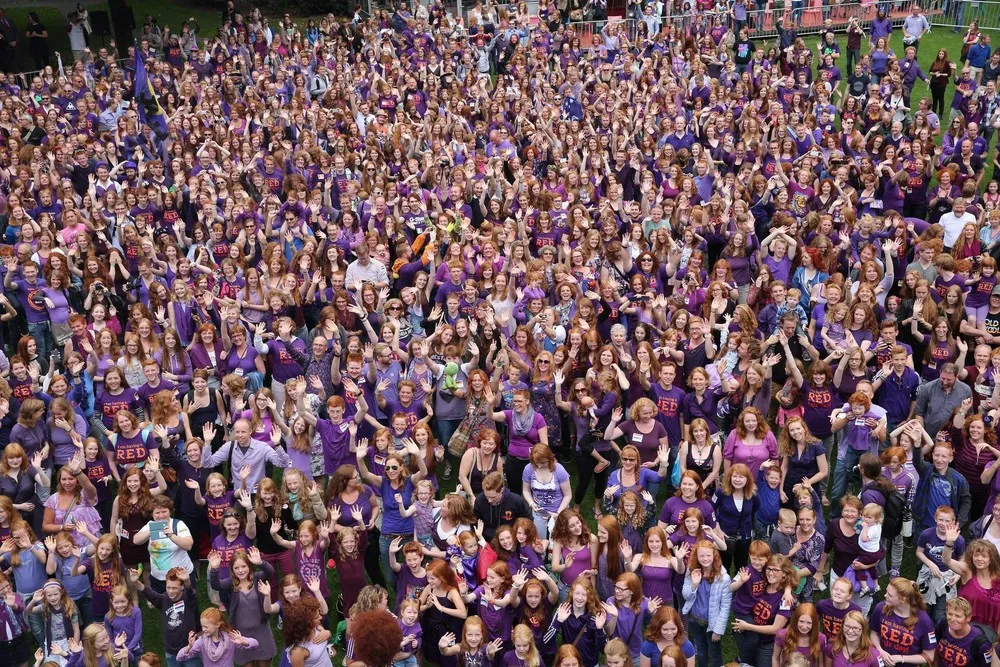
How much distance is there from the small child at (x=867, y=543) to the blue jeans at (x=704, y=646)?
Answer: 3.39ft

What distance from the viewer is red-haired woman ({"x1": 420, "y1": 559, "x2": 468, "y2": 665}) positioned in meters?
7.14

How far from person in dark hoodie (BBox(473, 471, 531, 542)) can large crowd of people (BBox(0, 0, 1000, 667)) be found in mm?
26

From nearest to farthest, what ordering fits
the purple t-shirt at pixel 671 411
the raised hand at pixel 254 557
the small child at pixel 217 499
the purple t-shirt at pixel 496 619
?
the purple t-shirt at pixel 496 619
the raised hand at pixel 254 557
the small child at pixel 217 499
the purple t-shirt at pixel 671 411

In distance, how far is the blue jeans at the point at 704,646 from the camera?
294 inches

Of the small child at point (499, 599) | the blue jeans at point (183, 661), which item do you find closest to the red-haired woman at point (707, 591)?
the small child at point (499, 599)

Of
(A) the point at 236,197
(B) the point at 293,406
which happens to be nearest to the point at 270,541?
(B) the point at 293,406

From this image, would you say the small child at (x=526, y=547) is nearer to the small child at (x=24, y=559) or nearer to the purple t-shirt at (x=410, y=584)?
the purple t-shirt at (x=410, y=584)

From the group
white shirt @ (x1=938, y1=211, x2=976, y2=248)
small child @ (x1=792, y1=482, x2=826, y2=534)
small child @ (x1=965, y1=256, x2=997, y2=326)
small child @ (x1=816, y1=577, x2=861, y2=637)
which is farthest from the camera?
white shirt @ (x1=938, y1=211, x2=976, y2=248)

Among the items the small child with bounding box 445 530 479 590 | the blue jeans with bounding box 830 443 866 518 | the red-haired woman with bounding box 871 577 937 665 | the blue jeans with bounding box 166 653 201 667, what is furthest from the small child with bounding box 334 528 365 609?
the blue jeans with bounding box 830 443 866 518

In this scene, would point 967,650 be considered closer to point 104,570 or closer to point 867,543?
point 867,543

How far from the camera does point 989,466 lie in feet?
26.8

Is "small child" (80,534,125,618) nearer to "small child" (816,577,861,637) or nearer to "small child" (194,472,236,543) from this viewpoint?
"small child" (194,472,236,543)

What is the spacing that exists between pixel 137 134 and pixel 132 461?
9.60m

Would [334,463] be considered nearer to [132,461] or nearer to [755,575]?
[132,461]
